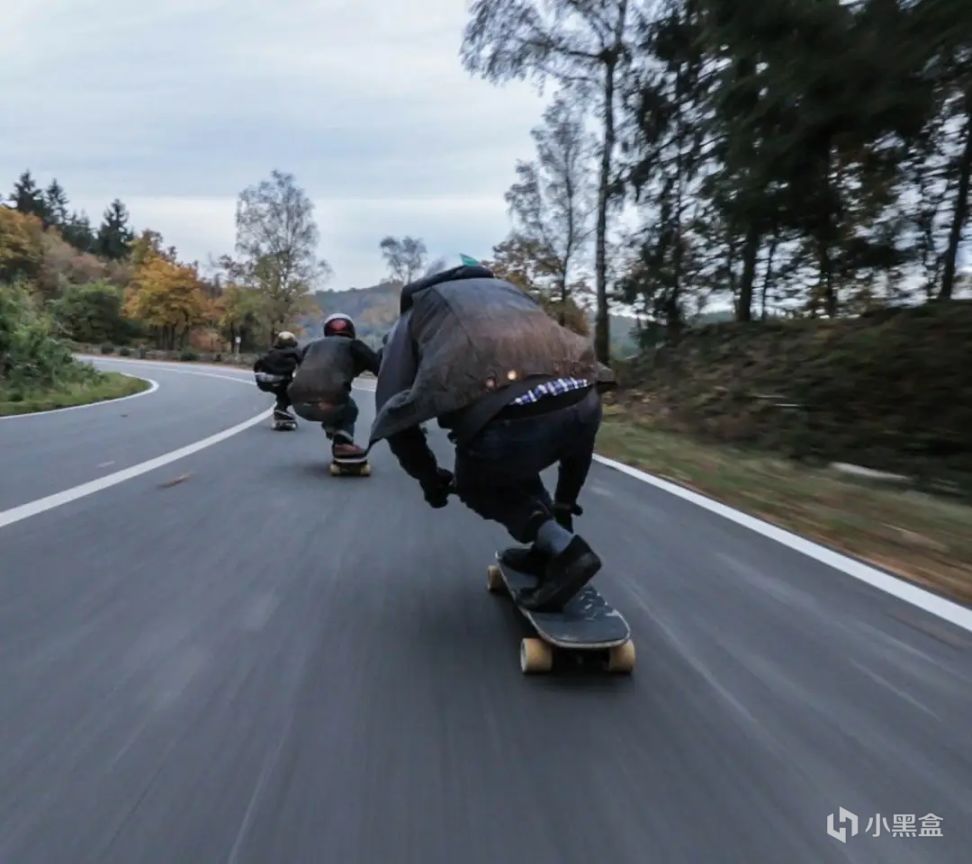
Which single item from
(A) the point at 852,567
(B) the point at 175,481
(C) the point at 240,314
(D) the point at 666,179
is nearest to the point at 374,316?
(C) the point at 240,314

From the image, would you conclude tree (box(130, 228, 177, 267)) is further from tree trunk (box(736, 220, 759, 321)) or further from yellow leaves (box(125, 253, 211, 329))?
tree trunk (box(736, 220, 759, 321))

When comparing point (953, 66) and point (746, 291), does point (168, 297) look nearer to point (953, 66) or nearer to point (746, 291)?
point (746, 291)

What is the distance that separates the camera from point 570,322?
129 feet

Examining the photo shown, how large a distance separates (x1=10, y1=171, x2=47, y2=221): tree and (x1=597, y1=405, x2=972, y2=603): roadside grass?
146 meters

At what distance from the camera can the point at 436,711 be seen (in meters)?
3.04

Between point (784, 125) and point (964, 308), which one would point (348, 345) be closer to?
point (784, 125)

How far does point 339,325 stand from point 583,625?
6.34m

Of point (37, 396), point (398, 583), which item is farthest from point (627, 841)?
point (37, 396)

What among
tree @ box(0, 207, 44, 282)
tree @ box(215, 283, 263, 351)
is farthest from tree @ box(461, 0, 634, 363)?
tree @ box(0, 207, 44, 282)

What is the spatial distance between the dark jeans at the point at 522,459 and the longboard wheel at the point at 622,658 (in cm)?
58

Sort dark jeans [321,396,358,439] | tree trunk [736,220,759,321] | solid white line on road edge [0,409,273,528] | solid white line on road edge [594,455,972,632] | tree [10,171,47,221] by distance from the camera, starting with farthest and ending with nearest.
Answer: tree [10,171,47,221] < tree trunk [736,220,759,321] < dark jeans [321,396,358,439] < solid white line on road edge [0,409,273,528] < solid white line on road edge [594,455,972,632]

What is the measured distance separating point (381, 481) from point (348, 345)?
1471 millimetres

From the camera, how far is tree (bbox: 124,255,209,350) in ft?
230

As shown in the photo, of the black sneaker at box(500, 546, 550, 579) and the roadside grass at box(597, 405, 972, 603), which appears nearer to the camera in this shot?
the black sneaker at box(500, 546, 550, 579)
